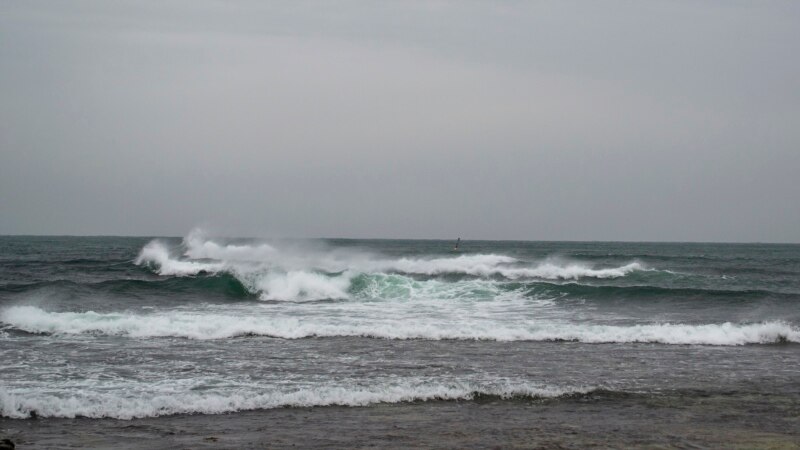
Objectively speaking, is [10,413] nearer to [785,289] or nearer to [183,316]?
[183,316]

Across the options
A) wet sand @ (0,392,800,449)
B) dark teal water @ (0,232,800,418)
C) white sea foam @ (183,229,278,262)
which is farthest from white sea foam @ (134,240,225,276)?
wet sand @ (0,392,800,449)

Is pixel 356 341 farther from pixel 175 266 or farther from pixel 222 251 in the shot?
pixel 222 251

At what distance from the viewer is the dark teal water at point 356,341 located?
1146 centimetres

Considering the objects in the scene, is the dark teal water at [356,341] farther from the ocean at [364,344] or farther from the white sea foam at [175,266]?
the white sea foam at [175,266]

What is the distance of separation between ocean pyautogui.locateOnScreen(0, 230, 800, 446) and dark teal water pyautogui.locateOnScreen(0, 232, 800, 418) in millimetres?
53

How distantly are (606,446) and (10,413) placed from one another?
8.03 metres

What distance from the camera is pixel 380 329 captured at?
59.7 feet

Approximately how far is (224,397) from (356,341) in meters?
6.31

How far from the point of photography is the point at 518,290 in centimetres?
2795

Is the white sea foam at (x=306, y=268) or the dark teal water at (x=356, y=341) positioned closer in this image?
the dark teal water at (x=356, y=341)

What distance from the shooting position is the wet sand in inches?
338

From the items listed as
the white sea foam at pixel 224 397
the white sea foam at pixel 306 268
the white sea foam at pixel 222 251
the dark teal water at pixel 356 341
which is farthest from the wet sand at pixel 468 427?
the white sea foam at pixel 222 251

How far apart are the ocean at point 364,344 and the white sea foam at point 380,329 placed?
2.2 inches

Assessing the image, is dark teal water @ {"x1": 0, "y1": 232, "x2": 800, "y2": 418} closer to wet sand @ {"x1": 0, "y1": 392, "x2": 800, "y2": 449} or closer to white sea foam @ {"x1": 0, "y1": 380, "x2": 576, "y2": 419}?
white sea foam @ {"x1": 0, "y1": 380, "x2": 576, "y2": 419}
